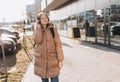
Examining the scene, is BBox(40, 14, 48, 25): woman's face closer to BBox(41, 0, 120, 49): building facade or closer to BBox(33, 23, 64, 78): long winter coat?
BBox(33, 23, 64, 78): long winter coat

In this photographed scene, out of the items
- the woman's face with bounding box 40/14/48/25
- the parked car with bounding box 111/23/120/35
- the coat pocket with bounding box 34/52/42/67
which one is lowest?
the coat pocket with bounding box 34/52/42/67

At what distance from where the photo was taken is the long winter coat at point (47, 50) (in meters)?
5.03

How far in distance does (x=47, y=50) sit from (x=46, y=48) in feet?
0.14

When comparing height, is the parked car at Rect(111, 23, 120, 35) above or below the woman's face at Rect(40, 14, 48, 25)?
below

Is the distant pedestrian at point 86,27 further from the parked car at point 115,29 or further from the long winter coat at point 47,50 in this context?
the long winter coat at point 47,50

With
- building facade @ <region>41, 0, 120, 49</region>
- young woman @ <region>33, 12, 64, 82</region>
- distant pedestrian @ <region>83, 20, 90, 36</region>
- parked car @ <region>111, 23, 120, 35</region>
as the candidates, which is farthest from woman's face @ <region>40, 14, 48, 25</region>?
distant pedestrian @ <region>83, 20, 90, 36</region>

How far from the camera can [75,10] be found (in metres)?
24.4

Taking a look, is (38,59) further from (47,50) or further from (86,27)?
(86,27)

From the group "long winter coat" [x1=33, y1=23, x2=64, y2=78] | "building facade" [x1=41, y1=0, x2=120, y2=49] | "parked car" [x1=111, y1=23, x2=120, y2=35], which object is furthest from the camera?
"building facade" [x1=41, y1=0, x2=120, y2=49]

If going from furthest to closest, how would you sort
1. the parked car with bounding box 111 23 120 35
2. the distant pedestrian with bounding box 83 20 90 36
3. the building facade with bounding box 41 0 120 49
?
the distant pedestrian with bounding box 83 20 90 36
the building facade with bounding box 41 0 120 49
the parked car with bounding box 111 23 120 35

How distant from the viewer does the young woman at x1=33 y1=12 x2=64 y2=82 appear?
198 inches

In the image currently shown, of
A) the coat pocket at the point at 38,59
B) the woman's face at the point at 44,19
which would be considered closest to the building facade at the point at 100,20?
the woman's face at the point at 44,19

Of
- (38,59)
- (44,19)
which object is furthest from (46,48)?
(44,19)

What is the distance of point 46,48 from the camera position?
5.02 meters
